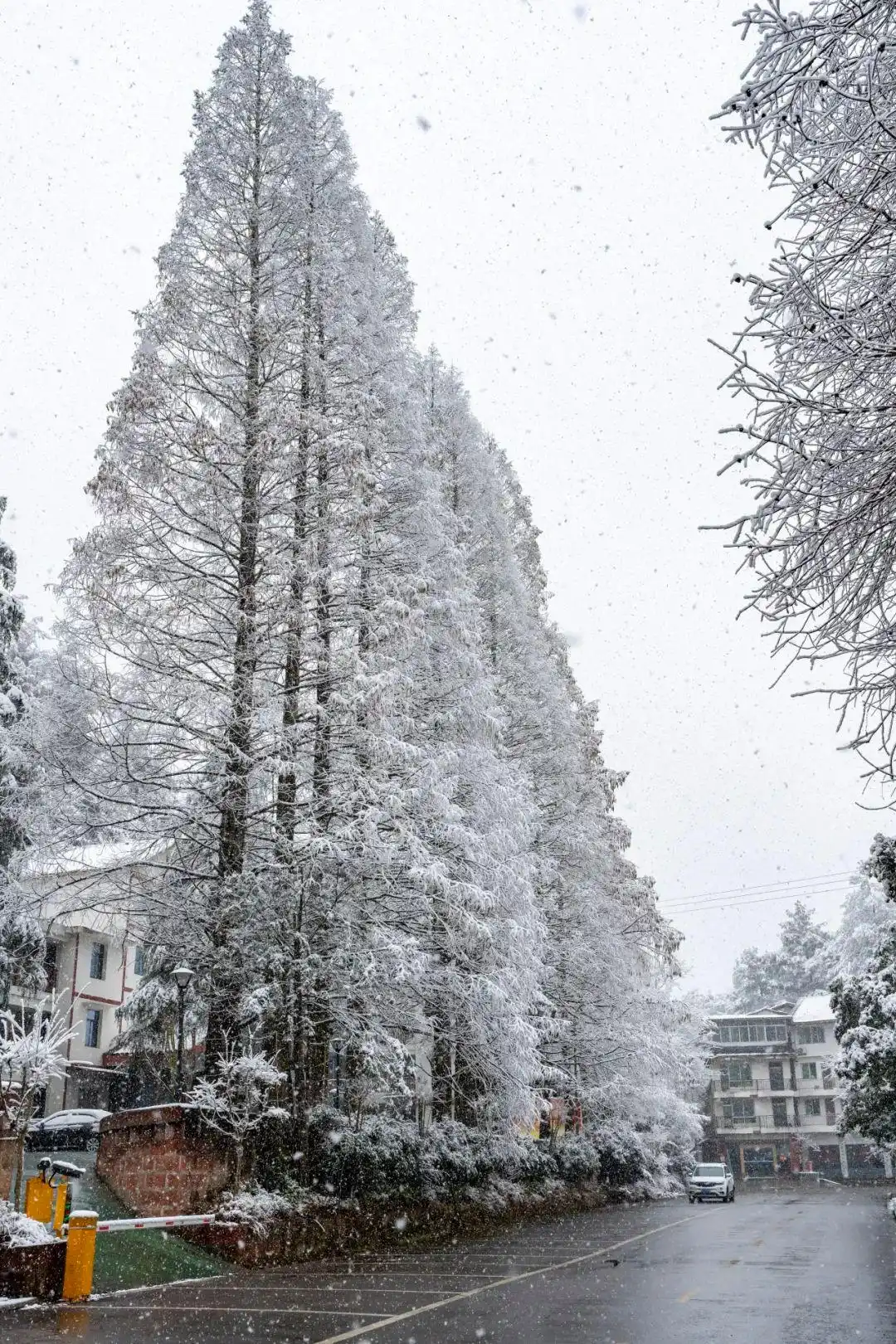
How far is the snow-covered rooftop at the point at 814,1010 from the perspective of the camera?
277 ft

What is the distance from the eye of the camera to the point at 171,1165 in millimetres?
14391

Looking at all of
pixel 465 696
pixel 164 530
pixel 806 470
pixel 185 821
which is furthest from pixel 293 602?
pixel 806 470

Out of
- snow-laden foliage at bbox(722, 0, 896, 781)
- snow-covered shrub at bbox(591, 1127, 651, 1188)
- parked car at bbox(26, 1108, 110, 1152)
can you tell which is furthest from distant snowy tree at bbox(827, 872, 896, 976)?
snow-laden foliage at bbox(722, 0, 896, 781)

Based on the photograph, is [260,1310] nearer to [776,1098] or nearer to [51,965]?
[51,965]

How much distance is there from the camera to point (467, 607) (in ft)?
72.7

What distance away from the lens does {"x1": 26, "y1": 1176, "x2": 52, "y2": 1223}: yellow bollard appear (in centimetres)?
1215

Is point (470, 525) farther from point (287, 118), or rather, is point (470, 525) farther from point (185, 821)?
point (185, 821)

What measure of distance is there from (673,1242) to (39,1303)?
12.1m

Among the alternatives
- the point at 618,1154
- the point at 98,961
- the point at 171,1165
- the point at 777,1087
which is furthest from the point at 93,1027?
the point at 777,1087

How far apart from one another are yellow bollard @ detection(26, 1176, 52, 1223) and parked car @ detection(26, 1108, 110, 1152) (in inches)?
679

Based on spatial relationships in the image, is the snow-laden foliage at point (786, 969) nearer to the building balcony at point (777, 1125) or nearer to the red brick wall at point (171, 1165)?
the building balcony at point (777, 1125)

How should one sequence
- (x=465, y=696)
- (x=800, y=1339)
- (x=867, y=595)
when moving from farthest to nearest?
(x=465, y=696), (x=800, y=1339), (x=867, y=595)

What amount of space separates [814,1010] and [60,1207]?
277ft

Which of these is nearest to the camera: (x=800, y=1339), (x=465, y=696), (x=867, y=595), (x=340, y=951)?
(x=867, y=595)
